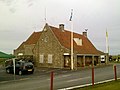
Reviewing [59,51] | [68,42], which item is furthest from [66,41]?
[59,51]

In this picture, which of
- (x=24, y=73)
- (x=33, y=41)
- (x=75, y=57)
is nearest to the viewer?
(x=24, y=73)

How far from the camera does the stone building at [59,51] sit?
1710 inches

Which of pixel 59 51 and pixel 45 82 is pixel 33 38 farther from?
pixel 45 82

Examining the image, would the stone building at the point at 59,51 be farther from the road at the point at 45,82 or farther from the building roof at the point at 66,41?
the road at the point at 45,82

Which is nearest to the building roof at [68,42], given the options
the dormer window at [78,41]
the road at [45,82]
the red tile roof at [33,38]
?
the dormer window at [78,41]

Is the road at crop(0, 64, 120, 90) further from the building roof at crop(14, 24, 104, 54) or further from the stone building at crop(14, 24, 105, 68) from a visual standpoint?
the building roof at crop(14, 24, 104, 54)

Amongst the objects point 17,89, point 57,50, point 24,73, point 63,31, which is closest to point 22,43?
point 63,31

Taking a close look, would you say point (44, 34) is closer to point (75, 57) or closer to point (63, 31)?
point (63, 31)

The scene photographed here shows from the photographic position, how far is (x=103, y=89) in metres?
14.0

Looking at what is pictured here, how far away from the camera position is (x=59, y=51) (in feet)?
144

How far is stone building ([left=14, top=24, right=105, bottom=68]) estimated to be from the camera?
1710 inches

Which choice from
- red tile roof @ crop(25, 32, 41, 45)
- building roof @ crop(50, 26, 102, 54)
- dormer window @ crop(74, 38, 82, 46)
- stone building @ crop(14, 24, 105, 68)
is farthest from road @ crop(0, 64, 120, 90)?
red tile roof @ crop(25, 32, 41, 45)

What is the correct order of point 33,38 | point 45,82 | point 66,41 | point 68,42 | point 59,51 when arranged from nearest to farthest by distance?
point 45,82
point 59,51
point 66,41
point 68,42
point 33,38

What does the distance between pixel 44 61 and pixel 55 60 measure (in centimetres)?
283
